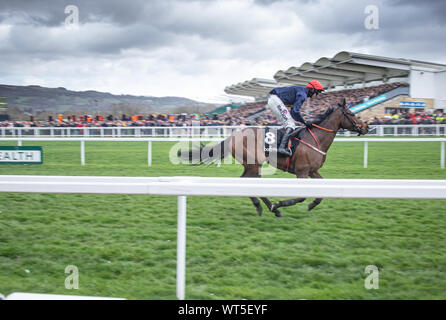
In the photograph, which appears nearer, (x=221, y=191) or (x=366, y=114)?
(x=221, y=191)

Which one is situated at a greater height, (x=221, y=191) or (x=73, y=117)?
(x=73, y=117)

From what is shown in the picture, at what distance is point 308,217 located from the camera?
3826 mm

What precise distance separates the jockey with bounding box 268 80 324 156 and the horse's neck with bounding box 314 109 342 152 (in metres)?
0.19

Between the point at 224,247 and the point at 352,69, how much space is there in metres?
20.5

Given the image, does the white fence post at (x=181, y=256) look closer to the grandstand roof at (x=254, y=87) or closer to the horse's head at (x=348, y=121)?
the horse's head at (x=348, y=121)

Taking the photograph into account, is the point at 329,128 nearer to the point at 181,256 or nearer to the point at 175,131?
the point at 181,256

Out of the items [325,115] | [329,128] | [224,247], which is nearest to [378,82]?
[325,115]

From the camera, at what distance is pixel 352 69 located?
2098 centimetres

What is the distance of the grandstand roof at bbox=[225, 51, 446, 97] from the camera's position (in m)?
20.0

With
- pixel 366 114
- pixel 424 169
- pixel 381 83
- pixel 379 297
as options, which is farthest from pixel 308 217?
pixel 381 83

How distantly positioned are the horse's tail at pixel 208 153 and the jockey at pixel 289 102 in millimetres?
662

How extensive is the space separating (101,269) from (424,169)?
7061 millimetres
